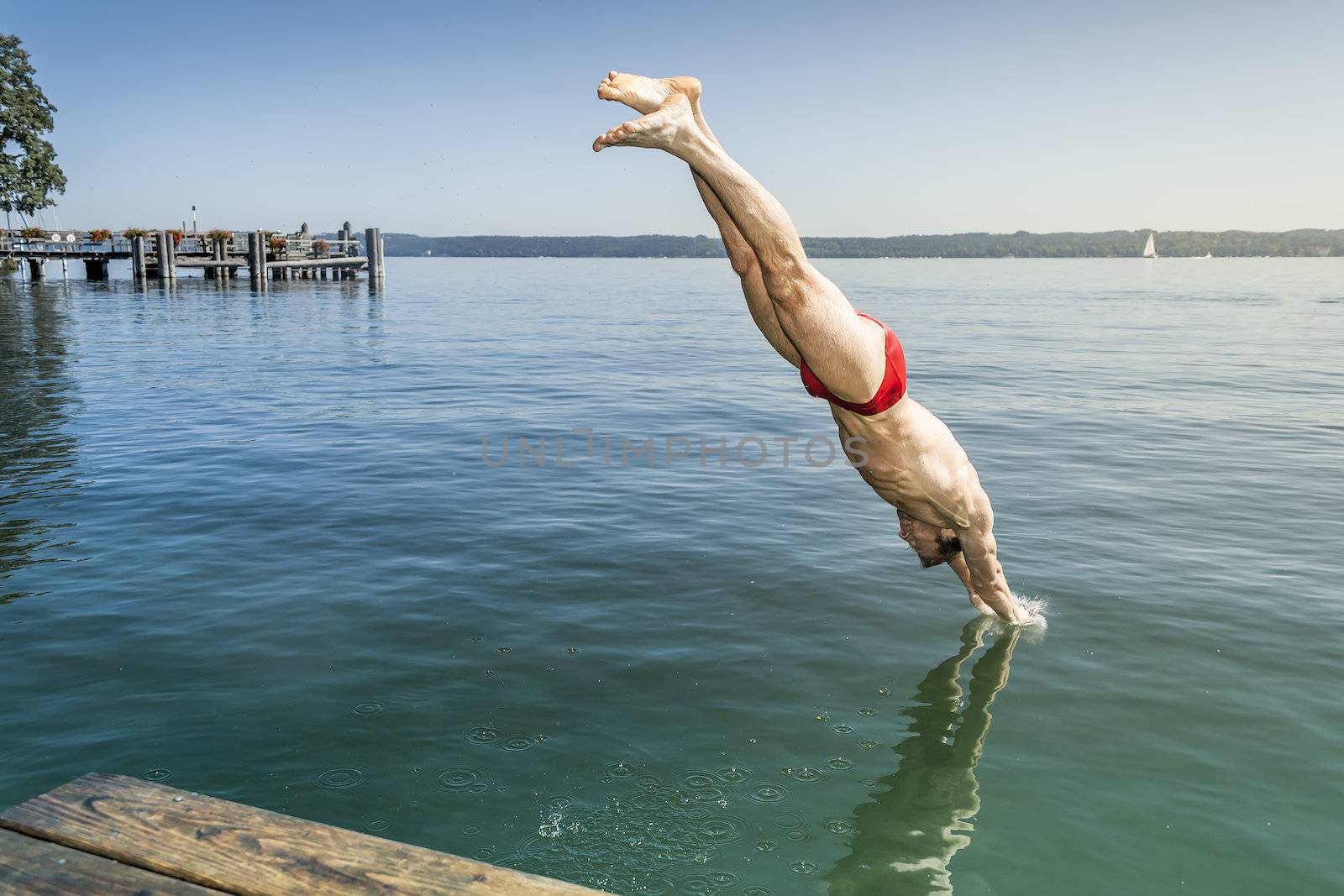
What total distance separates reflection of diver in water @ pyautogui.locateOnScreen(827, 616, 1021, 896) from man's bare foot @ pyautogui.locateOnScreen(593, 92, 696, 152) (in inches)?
157

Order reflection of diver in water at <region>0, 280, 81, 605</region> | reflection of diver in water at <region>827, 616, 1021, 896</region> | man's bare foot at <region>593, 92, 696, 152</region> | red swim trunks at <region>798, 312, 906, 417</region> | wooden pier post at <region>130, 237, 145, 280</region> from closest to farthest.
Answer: man's bare foot at <region>593, 92, 696, 152</region> → reflection of diver in water at <region>827, 616, 1021, 896</region> → red swim trunks at <region>798, 312, 906, 417</region> → reflection of diver in water at <region>0, 280, 81, 605</region> → wooden pier post at <region>130, 237, 145, 280</region>

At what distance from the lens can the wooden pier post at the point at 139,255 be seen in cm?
6134

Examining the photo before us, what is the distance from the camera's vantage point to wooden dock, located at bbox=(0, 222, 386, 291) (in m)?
61.1

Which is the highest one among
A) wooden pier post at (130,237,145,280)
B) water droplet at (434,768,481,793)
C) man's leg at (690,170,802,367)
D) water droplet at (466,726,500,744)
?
wooden pier post at (130,237,145,280)

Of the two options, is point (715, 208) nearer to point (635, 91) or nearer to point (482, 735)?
point (635, 91)

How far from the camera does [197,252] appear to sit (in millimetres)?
68938

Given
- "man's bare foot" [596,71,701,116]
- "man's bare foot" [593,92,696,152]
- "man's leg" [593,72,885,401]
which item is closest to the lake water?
"man's leg" [593,72,885,401]

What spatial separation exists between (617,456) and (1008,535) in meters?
6.59

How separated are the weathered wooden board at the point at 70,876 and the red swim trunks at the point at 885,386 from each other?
164 inches

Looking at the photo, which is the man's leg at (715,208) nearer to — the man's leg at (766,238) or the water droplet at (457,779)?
the man's leg at (766,238)

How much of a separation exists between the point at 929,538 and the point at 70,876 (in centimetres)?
600

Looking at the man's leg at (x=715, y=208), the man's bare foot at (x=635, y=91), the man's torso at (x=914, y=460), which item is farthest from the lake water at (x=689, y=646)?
the man's bare foot at (x=635, y=91)

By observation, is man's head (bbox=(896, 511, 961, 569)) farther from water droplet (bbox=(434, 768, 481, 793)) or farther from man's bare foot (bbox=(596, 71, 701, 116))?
man's bare foot (bbox=(596, 71, 701, 116))

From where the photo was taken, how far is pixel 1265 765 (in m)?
6.67
